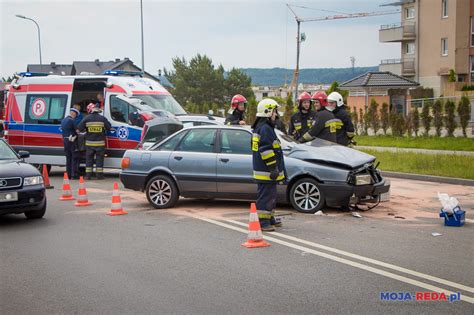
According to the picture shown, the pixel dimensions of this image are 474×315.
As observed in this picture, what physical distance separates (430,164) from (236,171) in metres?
7.80

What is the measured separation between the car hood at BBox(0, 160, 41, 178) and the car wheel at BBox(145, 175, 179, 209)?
216 centimetres

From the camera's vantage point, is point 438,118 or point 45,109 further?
point 438,118

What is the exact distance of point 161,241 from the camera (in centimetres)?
865

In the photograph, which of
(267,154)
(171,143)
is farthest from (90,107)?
(267,154)

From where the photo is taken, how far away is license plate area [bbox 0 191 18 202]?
9.57 meters

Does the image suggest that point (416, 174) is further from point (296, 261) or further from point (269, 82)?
point (269, 82)

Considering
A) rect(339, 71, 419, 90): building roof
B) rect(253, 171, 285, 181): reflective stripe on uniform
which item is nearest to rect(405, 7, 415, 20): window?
rect(339, 71, 419, 90): building roof

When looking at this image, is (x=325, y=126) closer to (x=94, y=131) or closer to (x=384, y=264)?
(x=384, y=264)

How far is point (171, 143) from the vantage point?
11.6 m

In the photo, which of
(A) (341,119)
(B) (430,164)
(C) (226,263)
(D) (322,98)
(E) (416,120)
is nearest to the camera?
(C) (226,263)

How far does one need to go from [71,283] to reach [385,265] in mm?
3482

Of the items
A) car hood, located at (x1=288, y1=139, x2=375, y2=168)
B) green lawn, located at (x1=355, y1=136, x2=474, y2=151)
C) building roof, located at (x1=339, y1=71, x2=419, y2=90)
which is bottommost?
green lawn, located at (x1=355, y1=136, x2=474, y2=151)

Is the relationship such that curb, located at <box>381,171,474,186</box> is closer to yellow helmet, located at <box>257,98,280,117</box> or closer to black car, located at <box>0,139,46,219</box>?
yellow helmet, located at <box>257,98,280,117</box>

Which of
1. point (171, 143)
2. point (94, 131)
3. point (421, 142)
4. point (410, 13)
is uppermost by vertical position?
point (410, 13)
